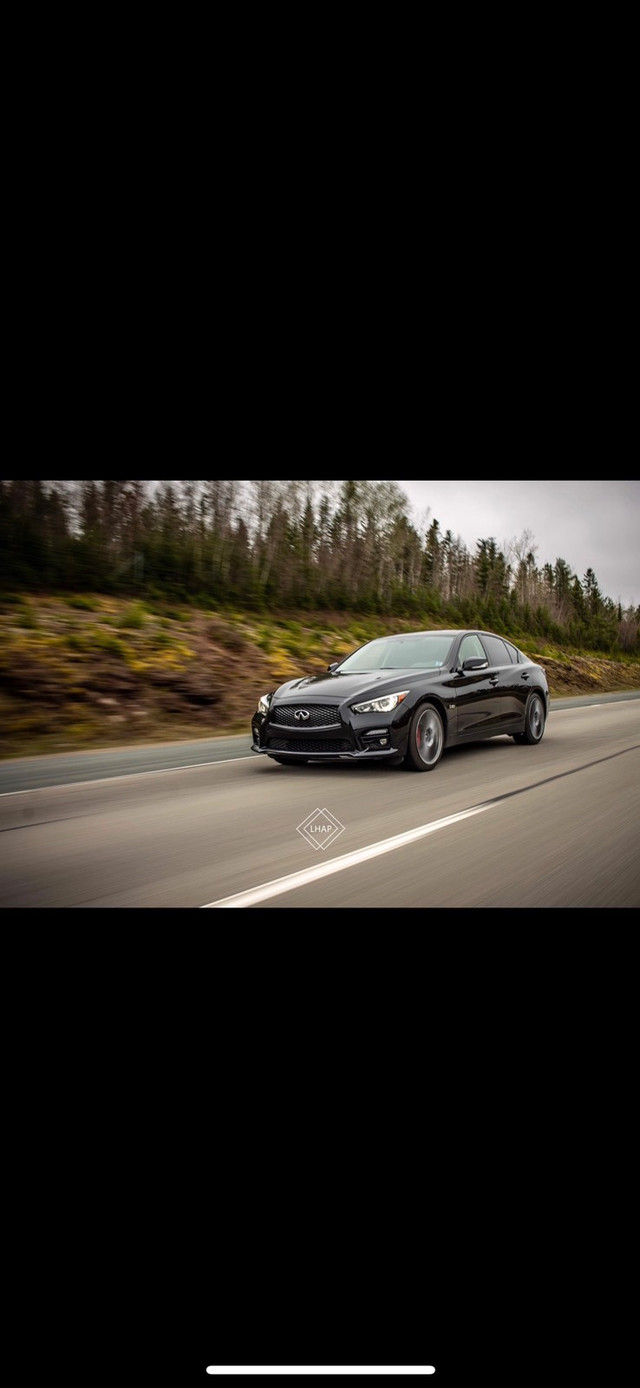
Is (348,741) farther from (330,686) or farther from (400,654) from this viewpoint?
(400,654)

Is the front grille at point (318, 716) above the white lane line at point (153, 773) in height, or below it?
above

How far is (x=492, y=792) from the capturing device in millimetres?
3502

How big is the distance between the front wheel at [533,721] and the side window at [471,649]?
557mm

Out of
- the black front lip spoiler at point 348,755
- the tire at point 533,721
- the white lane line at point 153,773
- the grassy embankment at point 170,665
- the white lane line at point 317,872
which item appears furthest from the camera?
the tire at point 533,721

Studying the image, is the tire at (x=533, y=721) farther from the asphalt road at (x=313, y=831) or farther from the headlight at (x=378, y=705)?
the headlight at (x=378, y=705)

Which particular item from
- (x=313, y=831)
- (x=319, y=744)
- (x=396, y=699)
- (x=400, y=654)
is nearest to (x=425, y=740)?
(x=396, y=699)

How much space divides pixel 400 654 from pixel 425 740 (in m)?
0.46

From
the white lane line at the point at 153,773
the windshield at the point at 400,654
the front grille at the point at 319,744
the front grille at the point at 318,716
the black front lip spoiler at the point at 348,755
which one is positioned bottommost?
the white lane line at the point at 153,773

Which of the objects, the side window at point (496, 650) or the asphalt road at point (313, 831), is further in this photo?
the side window at point (496, 650)

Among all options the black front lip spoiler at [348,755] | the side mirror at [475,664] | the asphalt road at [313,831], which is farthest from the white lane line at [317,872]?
the side mirror at [475,664]

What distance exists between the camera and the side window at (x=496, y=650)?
3666 millimetres

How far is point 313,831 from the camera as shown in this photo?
263 cm
